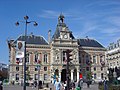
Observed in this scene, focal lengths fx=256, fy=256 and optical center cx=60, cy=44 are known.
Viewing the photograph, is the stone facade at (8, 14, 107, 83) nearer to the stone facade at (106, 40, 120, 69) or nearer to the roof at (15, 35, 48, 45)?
the roof at (15, 35, 48, 45)

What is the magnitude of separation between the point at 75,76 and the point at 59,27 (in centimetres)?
1601

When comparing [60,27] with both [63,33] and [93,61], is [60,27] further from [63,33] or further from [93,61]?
[93,61]

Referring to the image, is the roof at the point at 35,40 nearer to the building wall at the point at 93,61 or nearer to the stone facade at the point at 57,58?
the stone facade at the point at 57,58

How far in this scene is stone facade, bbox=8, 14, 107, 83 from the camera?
73.0m

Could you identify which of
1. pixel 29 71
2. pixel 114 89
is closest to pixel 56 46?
pixel 29 71

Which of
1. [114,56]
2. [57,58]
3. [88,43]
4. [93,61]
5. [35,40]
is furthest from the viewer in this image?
[114,56]

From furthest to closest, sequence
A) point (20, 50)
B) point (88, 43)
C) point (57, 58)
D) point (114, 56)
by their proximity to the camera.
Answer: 1. point (114, 56)
2. point (88, 43)
3. point (57, 58)
4. point (20, 50)

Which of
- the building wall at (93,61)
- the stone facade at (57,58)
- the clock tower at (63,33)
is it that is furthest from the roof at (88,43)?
the clock tower at (63,33)

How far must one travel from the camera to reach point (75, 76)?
75.4 meters

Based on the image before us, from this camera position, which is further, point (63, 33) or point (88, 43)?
point (88, 43)

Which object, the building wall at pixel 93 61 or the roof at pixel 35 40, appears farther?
the building wall at pixel 93 61

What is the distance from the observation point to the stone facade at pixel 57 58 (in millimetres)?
73000

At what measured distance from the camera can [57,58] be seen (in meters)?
73.6

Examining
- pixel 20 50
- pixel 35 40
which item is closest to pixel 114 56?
pixel 35 40
